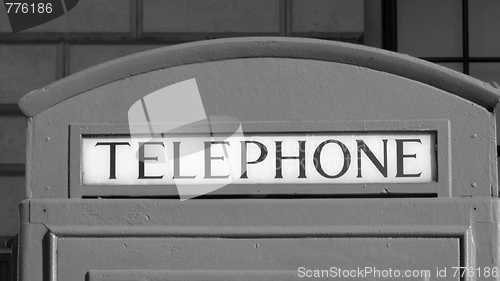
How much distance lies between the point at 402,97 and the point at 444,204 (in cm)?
33

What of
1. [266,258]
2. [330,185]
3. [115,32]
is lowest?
[266,258]

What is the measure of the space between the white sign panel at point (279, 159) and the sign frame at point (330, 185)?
0.05ft

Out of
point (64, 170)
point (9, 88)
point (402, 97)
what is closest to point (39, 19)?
point (9, 88)

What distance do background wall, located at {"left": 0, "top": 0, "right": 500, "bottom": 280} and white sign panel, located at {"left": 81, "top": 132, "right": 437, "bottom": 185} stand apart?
12.1 feet

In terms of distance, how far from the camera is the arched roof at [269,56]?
1812 mm

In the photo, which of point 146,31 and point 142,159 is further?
point 146,31

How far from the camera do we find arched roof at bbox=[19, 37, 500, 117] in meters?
1.81

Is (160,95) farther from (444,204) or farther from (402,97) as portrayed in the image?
(444,204)

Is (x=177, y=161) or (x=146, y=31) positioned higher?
(x=146, y=31)

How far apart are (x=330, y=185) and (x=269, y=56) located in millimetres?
420

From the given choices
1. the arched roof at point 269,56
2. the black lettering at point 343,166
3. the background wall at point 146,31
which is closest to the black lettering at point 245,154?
the black lettering at point 343,166

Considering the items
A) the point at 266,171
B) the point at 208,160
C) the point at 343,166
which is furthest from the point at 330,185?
the point at 208,160

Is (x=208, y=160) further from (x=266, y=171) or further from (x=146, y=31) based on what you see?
(x=146, y=31)

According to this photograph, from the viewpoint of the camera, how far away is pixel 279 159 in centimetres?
181
